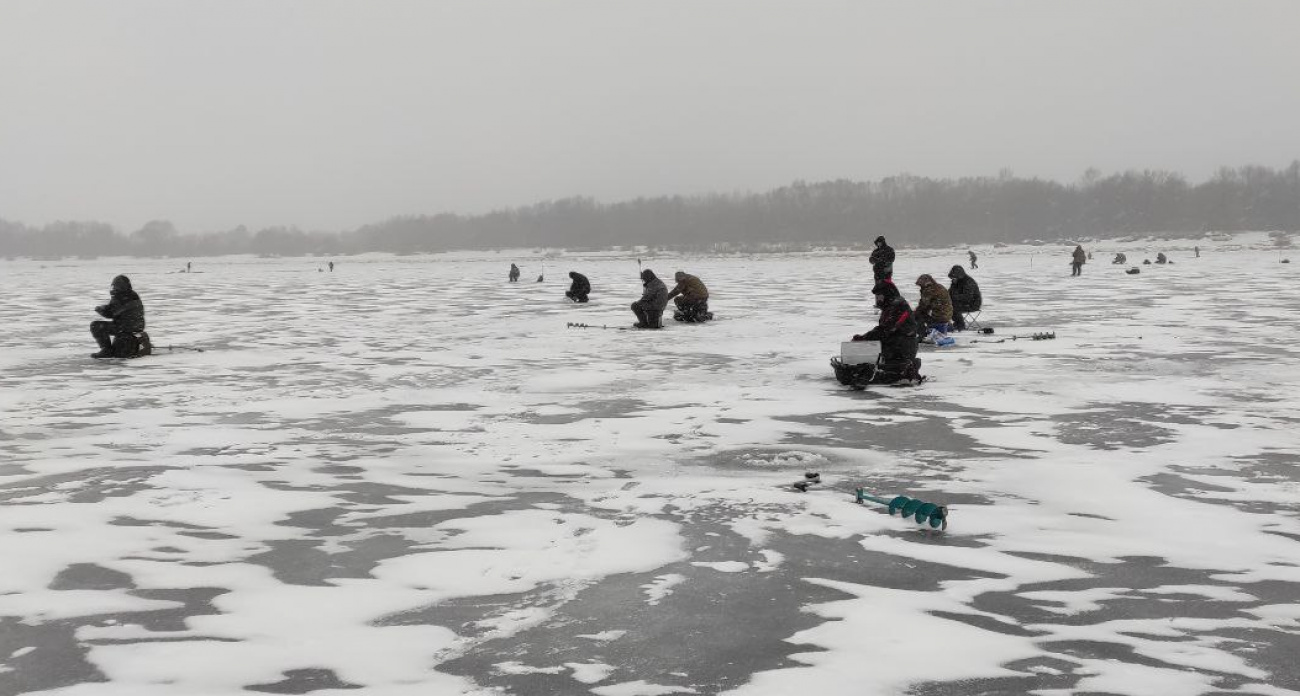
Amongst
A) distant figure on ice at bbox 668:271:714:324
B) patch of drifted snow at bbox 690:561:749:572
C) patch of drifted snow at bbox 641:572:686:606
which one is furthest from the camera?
distant figure on ice at bbox 668:271:714:324

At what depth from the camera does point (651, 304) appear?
67.6 ft

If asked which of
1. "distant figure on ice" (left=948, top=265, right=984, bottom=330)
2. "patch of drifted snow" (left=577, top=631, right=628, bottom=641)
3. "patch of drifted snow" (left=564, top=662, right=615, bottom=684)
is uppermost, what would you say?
"distant figure on ice" (left=948, top=265, right=984, bottom=330)

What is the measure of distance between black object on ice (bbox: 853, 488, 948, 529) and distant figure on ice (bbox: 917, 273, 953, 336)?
34.1 ft

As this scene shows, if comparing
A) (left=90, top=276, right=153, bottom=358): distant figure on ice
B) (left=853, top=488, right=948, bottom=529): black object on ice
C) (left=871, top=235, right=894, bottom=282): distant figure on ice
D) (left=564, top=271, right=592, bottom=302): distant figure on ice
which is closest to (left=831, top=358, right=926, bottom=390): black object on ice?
(left=871, top=235, right=894, bottom=282): distant figure on ice

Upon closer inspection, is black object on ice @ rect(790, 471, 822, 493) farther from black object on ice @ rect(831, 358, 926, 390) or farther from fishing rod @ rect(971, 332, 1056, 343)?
fishing rod @ rect(971, 332, 1056, 343)

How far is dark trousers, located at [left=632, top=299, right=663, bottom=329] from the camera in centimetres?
2069

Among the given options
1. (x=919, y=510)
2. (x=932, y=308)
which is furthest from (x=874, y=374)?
(x=919, y=510)

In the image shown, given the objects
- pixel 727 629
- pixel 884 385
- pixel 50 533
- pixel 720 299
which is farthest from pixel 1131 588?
pixel 720 299

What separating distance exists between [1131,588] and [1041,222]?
617 feet

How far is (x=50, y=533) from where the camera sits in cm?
666

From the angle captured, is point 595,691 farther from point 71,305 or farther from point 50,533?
point 71,305

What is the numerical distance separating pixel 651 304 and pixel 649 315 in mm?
Answer: 288

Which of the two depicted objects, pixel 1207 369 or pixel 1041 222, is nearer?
pixel 1207 369

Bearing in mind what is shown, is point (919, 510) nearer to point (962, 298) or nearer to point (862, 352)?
point (862, 352)
